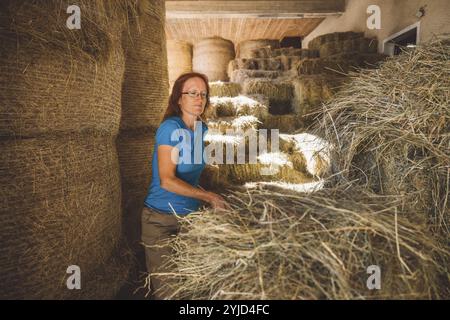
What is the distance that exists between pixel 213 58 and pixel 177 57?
1.28 m

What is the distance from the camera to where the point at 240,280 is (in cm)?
110

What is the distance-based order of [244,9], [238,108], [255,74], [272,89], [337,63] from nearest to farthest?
1. [238,108]
2. [337,63]
3. [272,89]
4. [255,74]
5. [244,9]

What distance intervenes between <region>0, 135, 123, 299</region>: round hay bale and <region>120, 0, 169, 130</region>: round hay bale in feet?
4.24

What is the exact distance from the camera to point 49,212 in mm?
1944

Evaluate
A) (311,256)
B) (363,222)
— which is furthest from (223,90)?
(311,256)

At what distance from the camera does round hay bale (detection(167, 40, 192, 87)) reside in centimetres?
977

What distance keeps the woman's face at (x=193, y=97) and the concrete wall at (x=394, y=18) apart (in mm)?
4088

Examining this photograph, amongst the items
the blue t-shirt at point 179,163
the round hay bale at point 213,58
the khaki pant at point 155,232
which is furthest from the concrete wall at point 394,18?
the khaki pant at point 155,232

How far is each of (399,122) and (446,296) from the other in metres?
0.99

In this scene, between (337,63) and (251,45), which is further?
(251,45)

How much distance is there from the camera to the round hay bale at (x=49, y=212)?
1757mm

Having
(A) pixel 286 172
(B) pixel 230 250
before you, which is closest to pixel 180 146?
(B) pixel 230 250

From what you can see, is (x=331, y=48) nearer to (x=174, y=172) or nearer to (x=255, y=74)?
(x=255, y=74)
